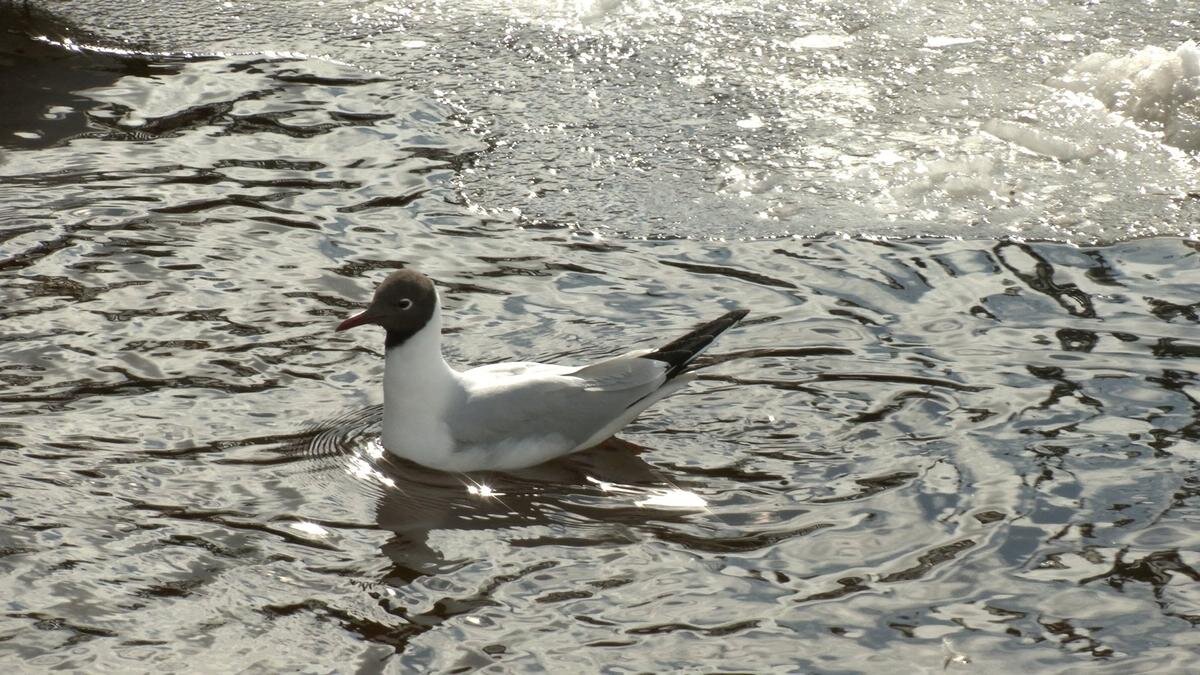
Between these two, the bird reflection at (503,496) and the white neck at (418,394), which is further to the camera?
the white neck at (418,394)

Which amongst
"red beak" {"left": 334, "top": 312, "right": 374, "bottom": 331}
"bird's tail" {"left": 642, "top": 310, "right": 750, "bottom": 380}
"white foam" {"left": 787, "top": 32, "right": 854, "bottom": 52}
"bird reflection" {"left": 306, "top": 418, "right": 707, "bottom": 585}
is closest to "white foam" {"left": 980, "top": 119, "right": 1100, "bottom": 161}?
"white foam" {"left": 787, "top": 32, "right": 854, "bottom": 52}

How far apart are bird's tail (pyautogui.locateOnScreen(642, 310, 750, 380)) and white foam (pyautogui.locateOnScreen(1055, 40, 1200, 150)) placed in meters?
3.24

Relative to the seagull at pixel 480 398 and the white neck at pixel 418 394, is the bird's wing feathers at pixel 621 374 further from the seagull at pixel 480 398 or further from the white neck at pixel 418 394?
the white neck at pixel 418 394

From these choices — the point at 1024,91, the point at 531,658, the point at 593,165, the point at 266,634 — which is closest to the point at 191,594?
the point at 266,634

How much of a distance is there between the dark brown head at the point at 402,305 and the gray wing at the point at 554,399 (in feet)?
0.89

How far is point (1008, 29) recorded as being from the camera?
922cm

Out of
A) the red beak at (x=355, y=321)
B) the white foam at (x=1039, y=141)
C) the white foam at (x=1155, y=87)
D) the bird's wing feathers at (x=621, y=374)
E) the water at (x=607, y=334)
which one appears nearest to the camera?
the water at (x=607, y=334)

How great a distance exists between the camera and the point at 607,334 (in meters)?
6.28

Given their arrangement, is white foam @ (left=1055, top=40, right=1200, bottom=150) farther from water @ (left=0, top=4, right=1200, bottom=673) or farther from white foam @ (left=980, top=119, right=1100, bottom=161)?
white foam @ (left=980, top=119, right=1100, bottom=161)

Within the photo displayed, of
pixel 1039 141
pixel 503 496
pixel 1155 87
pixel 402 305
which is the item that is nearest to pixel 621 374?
pixel 503 496

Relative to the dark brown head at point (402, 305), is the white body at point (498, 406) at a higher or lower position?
lower

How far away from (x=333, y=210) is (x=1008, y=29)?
171 inches

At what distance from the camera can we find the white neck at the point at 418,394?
5402 mm

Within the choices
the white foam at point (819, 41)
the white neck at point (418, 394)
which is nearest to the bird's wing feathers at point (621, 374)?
the white neck at point (418, 394)
